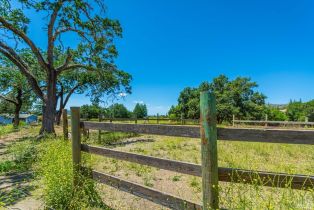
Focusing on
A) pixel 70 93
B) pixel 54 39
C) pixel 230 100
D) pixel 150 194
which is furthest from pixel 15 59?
pixel 230 100

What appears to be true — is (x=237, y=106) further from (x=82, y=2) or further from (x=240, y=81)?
(x=82, y=2)

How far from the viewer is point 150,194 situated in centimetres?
265

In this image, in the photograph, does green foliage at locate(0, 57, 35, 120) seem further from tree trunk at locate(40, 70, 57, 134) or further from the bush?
the bush

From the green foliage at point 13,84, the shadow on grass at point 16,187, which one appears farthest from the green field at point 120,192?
the green foliage at point 13,84

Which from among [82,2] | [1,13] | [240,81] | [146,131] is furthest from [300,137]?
[240,81]

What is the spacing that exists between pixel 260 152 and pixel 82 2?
Answer: 1036 centimetres

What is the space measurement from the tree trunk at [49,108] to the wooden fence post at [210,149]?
10460 millimetres

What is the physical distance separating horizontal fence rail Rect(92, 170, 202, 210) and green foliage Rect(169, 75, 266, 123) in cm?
3171

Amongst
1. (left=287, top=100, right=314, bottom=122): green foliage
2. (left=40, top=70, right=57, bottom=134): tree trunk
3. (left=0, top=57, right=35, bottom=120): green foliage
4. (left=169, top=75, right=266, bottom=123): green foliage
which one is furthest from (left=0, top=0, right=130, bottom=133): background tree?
(left=287, top=100, right=314, bottom=122): green foliage

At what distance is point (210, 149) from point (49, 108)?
11033mm

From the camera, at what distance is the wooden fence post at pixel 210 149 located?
2.07 metres

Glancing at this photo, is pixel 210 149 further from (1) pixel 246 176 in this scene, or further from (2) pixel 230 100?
(2) pixel 230 100

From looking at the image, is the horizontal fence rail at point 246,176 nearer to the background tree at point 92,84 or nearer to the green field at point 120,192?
the green field at point 120,192

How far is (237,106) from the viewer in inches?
1404
